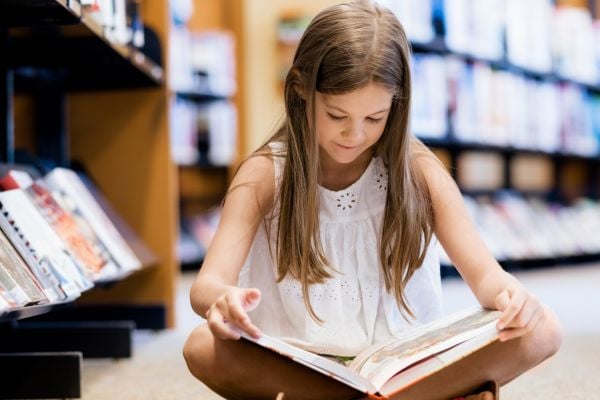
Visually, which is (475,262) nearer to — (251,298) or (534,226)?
(251,298)

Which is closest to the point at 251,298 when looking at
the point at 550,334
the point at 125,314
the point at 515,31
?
the point at 550,334

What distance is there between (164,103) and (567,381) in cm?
132

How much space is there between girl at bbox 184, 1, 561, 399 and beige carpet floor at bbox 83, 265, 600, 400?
0.88 ft

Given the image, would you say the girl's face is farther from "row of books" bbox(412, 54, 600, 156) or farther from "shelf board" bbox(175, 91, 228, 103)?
"shelf board" bbox(175, 91, 228, 103)

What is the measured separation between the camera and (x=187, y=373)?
5.35 ft

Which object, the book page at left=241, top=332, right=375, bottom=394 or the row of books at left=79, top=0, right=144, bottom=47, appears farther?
the row of books at left=79, top=0, right=144, bottom=47

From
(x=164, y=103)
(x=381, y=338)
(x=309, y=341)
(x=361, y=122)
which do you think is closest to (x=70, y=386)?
(x=309, y=341)

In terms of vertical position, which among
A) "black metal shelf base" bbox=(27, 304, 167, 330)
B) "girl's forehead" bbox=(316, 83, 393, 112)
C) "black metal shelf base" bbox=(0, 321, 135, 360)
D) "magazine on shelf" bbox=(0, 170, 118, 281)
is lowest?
"black metal shelf base" bbox=(27, 304, 167, 330)

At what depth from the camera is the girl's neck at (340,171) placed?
1339mm

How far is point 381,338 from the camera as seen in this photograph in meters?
1.28

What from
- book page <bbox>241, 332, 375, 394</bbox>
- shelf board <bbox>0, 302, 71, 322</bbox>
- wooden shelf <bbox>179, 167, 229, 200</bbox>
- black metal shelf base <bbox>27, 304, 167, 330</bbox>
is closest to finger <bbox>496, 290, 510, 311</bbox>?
book page <bbox>241, 332, 375, 394</bbox>

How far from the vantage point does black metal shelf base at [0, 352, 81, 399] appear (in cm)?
136

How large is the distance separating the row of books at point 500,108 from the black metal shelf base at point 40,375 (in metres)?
1.91

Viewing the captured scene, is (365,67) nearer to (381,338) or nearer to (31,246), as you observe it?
(381,338)
